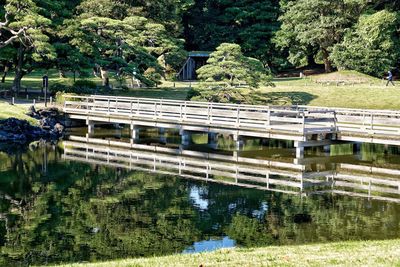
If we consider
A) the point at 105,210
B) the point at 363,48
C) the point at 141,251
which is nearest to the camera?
the point at 141,251

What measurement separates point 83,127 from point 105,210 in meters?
27.2

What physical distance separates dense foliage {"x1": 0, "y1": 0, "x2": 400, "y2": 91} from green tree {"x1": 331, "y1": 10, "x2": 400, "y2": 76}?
0.11 metres

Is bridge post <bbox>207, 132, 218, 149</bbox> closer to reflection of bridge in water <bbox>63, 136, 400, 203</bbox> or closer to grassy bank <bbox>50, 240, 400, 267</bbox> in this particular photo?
reflection of bridge in water <bbox>63, 136, 400, 203</bbox>

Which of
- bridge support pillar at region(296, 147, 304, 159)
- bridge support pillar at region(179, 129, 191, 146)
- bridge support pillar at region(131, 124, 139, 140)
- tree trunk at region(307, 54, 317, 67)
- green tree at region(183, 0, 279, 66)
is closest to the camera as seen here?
bridge support pillar at region(296, 147, 304, 159)

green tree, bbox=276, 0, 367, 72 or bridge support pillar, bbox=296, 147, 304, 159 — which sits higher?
green tree, bbox=276, 0, 367, 72

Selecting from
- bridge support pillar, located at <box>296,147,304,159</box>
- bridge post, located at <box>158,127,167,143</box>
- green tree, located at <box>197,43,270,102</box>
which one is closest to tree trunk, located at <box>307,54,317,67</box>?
green tree, located at <box>197,43,270,102</box>

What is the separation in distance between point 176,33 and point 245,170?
47274 mm

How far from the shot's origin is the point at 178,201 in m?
24.2

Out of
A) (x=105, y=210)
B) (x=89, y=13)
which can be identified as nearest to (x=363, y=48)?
(x=89, y=13)

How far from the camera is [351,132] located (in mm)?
34500

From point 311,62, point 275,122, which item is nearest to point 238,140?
point 275,122

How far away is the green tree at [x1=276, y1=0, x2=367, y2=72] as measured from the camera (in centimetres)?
7050

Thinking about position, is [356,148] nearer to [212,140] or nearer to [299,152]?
[299,152]

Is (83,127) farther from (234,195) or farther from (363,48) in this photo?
(363,48)
